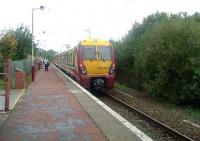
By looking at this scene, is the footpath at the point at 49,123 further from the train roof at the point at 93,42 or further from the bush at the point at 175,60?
the train roof at the point at 93,42

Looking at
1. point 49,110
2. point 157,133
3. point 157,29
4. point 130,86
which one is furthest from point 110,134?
point 130,86

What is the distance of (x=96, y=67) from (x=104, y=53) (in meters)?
→ 1.15

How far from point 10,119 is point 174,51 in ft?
34.3

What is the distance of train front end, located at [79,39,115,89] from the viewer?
2475 centimetres

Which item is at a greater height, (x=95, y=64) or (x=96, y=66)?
(x=95, y=64)

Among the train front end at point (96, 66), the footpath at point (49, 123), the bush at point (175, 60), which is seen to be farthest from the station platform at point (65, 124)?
the train front end at point (96, 66)

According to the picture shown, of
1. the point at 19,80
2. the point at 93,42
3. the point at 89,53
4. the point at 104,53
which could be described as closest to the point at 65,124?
the point at 19,80

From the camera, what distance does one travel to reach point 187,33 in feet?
66.7

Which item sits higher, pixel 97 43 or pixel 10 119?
pixel 97 43

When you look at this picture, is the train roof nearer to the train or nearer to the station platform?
the train

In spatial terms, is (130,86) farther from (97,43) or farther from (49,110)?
(49,110)

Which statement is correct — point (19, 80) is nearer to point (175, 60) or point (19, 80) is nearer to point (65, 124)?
point (175, 60)

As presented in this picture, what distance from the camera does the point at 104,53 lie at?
25562 millimetres

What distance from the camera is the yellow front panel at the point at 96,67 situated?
24891mm
